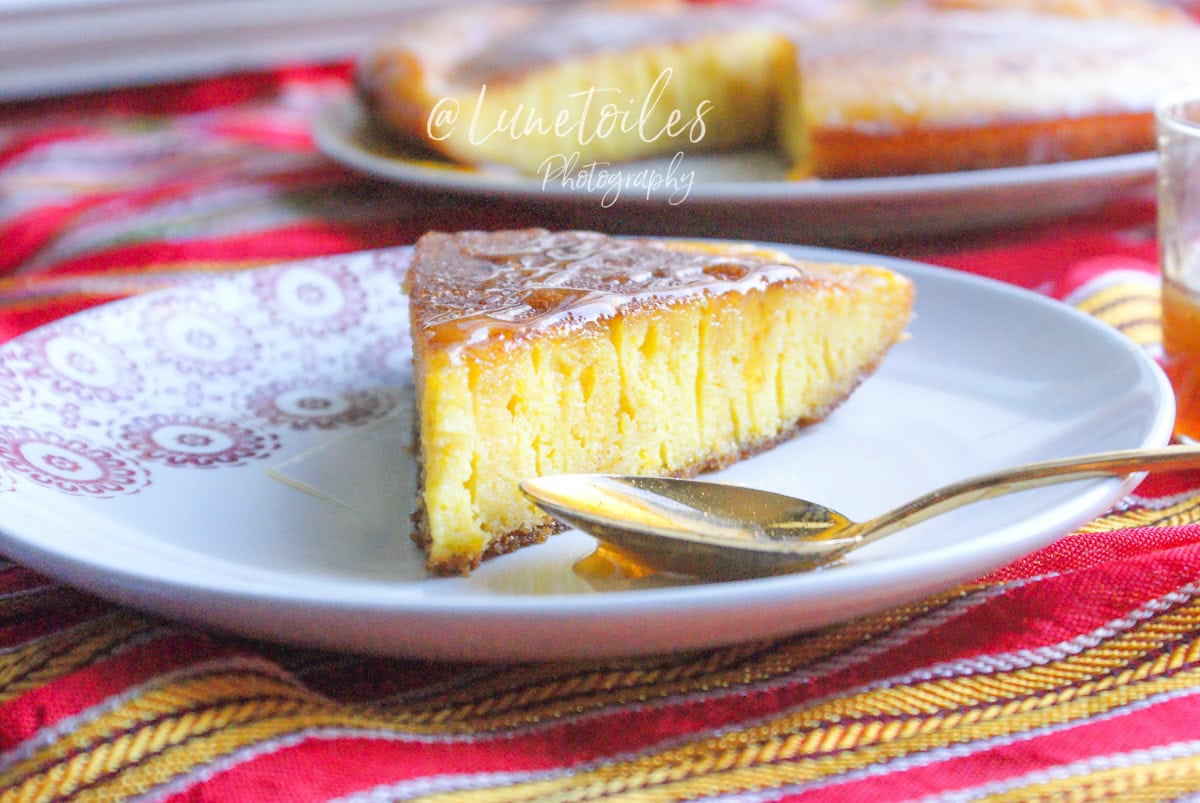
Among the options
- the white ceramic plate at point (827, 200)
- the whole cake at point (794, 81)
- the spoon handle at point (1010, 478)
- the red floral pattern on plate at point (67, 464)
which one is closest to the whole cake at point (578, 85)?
the whole cake at point (794, 81)

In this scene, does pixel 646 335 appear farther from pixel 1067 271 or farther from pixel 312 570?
pixel 1067 271

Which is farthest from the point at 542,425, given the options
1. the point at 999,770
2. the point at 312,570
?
the point at 999,770

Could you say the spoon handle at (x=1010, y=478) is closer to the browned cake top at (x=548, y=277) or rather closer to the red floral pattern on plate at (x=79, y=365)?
the browned cake top at (x=548, y=277)

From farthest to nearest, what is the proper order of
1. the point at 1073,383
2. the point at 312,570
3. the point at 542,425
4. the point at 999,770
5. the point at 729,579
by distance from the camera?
the point at 1073,383 < the point at 542,425 < the point at 312,570 < the point at 729,579 < the point at 999,770

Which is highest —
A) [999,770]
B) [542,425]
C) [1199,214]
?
[1199,214]

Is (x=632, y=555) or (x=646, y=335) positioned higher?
(x=646, y=335)

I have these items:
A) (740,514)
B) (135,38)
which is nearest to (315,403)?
(740,514)

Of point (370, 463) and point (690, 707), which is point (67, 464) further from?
point (690, 707)
